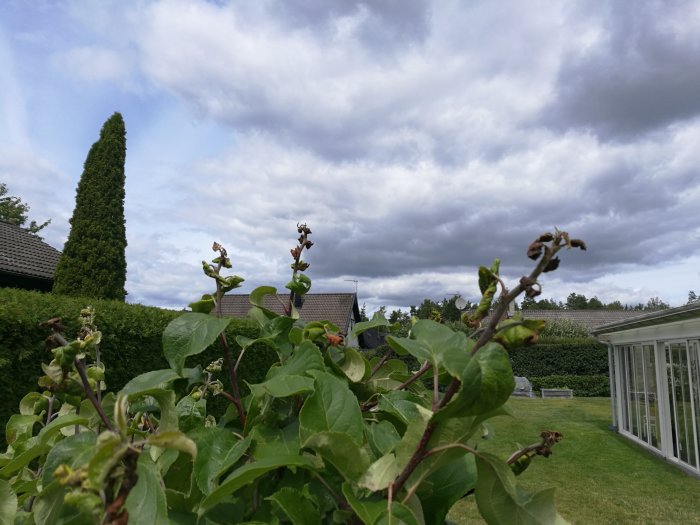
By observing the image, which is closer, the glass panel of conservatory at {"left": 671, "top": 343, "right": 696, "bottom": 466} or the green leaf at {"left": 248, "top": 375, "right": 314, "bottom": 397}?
the green leaf at {"left": 248, "top": 375, "right": 314, "bottom": 397}

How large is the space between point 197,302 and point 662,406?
12778mm

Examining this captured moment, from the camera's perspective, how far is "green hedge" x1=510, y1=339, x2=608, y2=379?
990 inches

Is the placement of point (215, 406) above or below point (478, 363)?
below

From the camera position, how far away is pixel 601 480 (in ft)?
30.9

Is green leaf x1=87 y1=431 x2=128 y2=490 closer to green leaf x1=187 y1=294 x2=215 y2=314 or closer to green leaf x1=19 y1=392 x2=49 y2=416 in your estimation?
green leaf x1=187 y1=294 x2=215 y2=314

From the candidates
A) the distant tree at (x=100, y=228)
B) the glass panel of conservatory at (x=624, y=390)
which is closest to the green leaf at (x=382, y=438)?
the distant tree at (x=100, y=228)

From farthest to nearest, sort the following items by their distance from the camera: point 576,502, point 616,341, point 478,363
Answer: point 616,341 → point 576,502 → point 478,363

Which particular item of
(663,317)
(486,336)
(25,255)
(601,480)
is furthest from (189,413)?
(25,255)

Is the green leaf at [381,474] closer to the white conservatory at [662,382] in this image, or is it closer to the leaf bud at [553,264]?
the leaf bud at [553,264]

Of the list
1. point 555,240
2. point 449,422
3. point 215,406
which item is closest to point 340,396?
point 449,422

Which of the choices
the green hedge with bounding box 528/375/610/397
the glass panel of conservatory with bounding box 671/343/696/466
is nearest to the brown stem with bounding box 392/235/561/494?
the glass panel of conservatory with bounding box 671/343/696/466

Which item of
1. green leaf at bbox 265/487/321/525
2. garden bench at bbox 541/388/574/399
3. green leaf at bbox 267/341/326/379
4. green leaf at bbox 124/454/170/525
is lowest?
garden bench at bbox 541/388/574/399

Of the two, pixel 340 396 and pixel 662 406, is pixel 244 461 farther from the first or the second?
pixel 662 406

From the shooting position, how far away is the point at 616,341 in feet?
47.2
